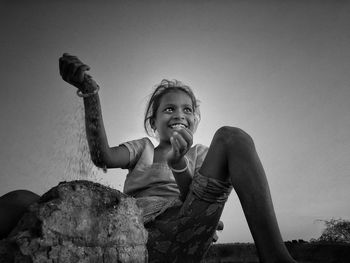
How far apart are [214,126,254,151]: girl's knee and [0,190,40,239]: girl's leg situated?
76 centimetres

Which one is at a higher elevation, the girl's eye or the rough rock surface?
the girl's eye

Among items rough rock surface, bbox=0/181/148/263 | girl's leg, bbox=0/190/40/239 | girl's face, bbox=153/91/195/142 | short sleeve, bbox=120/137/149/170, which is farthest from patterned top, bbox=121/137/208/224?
girl's leg, bbox=0/190/40/239

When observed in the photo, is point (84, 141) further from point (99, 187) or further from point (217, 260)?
point (217, 260)

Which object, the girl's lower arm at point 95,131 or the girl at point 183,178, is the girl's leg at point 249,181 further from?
the girl's lower arm at point 95,131

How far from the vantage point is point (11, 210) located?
1271 mm

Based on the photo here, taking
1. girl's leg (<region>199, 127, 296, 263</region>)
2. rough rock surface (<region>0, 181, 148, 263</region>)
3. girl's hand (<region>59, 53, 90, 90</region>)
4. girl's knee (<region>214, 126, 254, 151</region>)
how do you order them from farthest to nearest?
1. girl's hand (<region>59, 53, 90, 90</region>)
2. girl's knee (<region>214, 126, 254, 151</region>)
3. girl's leg (<region>199, 127, 296, 263</region>)
4. rough rock surface (<region>0, 181, 148, 263</region>)

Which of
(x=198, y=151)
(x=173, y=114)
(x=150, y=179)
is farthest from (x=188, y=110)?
(x=150, y=179)

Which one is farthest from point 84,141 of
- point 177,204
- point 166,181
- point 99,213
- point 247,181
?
point 247,181

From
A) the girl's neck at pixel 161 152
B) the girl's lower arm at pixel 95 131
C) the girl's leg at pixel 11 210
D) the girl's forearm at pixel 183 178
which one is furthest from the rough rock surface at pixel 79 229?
the girl's neck at pixel 161 152

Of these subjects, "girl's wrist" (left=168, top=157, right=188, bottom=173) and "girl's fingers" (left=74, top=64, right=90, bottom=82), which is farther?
"girl's fingers" (left=74, top=64, right=90, bottom=82)

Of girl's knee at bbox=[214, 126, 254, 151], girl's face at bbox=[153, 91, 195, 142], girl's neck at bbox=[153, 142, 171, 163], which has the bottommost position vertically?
Answer: girl's knee at bbox=[214, 126, 254, 151]

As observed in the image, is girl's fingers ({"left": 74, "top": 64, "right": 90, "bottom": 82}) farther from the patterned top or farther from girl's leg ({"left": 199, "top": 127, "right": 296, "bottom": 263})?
girl's leg ({"left": 199, "top": 127, "right": 296, "bottom": 263})

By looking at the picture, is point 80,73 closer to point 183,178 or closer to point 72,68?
point 72,68

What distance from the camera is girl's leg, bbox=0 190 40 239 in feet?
4.10
